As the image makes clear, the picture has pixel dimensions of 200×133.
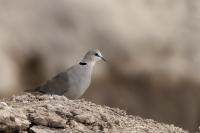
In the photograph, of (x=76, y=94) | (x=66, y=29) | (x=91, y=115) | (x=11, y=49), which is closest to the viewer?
(x=91, y=115)

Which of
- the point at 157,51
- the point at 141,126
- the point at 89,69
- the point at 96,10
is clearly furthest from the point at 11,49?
the point at 141,126

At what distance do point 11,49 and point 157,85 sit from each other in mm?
3172

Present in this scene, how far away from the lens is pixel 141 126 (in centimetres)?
577

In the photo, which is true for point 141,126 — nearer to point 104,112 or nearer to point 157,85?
point 104,112

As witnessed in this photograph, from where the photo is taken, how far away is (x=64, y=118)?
5336mm

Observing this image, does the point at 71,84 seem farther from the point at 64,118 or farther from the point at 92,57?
the point at 64,118

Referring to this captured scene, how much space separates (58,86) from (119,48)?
334 inches

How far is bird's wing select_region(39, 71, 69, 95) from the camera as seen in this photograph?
23.9 feet

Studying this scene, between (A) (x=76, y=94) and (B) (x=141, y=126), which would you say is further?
(A) (x=76, y=94)

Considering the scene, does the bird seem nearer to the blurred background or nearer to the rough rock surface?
the rough rock surface

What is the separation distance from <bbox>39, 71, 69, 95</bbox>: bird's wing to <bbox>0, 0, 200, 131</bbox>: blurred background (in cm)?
618

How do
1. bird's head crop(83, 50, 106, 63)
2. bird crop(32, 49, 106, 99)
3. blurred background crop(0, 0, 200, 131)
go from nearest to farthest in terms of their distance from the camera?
1. bird crop(32, 49, 106, 99)
2. bird's head crop(83, 50, 106, 63)
3. blurred background crop(0, 0, 200, 131)

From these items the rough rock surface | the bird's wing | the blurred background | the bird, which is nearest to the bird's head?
the bird

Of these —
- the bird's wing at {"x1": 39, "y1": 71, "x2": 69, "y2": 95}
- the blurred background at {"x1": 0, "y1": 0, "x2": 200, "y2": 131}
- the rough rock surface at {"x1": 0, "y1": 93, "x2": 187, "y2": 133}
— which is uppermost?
the blurred background at {"x1": 0, "y1": 0, "x2": 200, "y2": 131}
